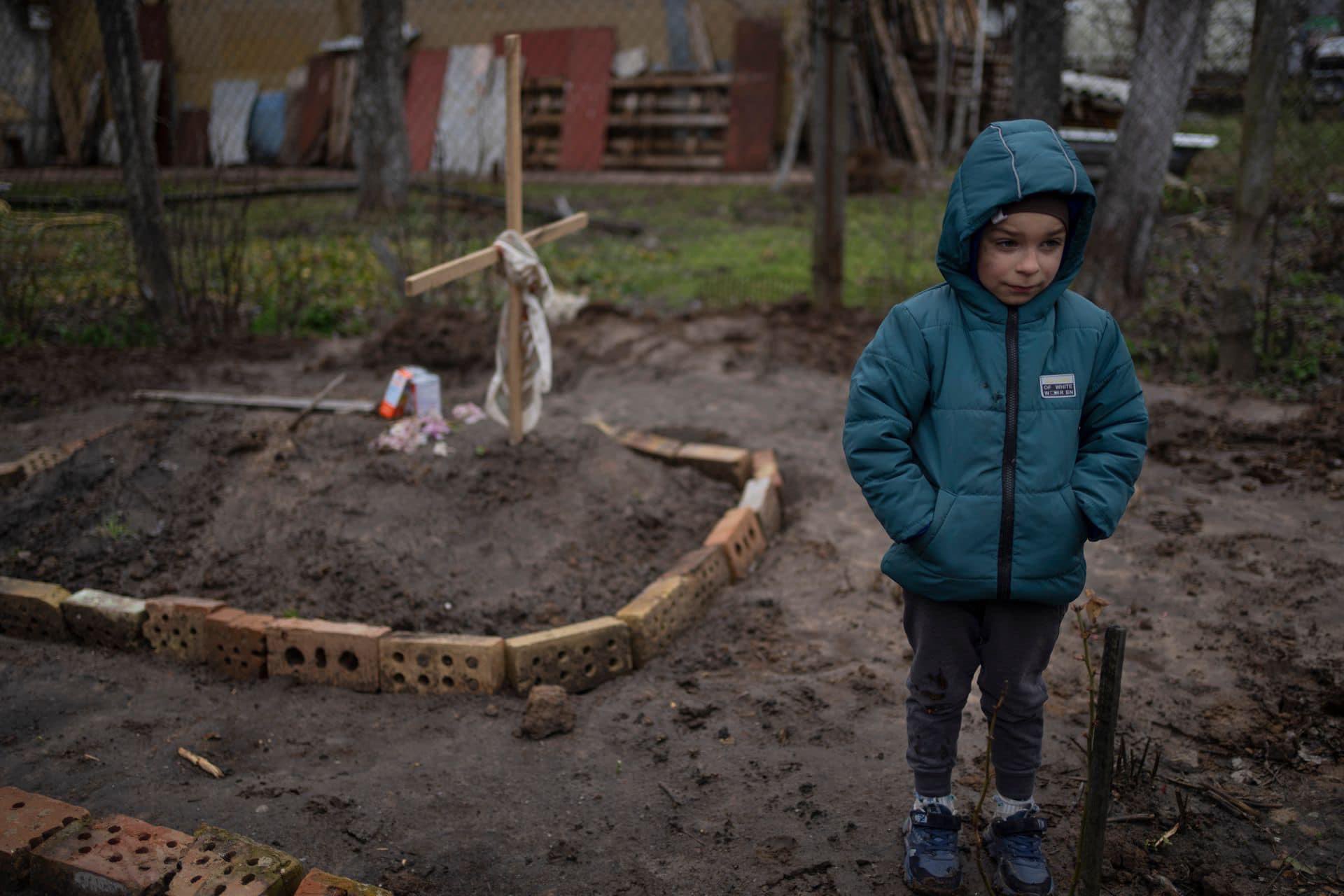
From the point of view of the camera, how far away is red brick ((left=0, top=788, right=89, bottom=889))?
2373 millimetres

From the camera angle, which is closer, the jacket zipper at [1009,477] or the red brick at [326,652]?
the jacket zipper at [1009,477]

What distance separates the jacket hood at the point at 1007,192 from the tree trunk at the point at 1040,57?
471cm

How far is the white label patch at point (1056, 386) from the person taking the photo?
2.28 metres

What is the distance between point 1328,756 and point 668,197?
1159cm

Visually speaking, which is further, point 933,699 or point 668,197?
point 668,197

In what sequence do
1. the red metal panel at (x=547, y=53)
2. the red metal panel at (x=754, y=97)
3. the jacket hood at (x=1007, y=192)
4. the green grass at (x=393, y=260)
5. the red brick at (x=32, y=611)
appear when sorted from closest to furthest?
1. the jacket hood at (x=1007, y=192)
2. the red brick at (x=32, y=611)
3. the green grass at (x=393, y=260)
4. the red metal panel at (x=754, y=97)
5. the red metal panel at (x=547, y=53)

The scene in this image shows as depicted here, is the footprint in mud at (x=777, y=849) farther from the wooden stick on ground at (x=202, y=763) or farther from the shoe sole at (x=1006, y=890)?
the wooden stick on ground at (x=202, y=763)

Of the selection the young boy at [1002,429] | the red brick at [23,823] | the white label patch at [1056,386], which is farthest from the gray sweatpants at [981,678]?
the red brick at [23,823]

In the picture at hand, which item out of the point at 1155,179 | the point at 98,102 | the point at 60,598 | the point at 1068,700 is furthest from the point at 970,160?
the point at 98,102

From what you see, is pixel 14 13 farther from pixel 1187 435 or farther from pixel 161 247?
pixel 1187 435

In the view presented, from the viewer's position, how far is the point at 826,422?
567 cm

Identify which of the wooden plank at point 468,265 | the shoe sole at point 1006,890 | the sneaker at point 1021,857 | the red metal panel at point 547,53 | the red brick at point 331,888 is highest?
the red metal panel at point 547,53

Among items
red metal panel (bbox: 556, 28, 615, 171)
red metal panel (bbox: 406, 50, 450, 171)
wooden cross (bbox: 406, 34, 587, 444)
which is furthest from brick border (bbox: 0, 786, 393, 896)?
red metal panel (bbox: 406, 50, 450, 171)

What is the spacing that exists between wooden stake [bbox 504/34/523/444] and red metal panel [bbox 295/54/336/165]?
13632mm
